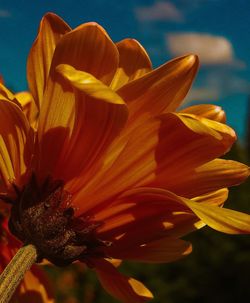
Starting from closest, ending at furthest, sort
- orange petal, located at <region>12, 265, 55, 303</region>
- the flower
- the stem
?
the stem → the flower → orange petal, located at <region>12, 265, 55, 303</region>

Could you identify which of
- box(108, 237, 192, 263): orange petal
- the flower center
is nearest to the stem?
the flower center

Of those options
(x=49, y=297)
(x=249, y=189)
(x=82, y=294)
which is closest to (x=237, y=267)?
(x=249, y=189)

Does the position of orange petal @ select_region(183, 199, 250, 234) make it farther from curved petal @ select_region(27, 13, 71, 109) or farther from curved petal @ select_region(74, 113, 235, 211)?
curved petal @ select_region(27, 13, 71, 109)

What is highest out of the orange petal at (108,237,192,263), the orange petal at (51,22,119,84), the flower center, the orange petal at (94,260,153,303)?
the orange petal at (51,22,119,84)

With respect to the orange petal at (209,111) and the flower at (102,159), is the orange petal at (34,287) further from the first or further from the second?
the orange petal at (209,111)

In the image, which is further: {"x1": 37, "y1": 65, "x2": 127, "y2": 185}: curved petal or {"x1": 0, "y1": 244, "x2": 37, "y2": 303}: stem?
{"x1": 37, "y1": 65, "x2": 127, "y2": 185}: curved petal

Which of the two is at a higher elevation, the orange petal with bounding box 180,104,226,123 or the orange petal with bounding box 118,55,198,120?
the orange petal with bounding box 118,55,198,120

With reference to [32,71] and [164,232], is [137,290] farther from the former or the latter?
[32,71]
